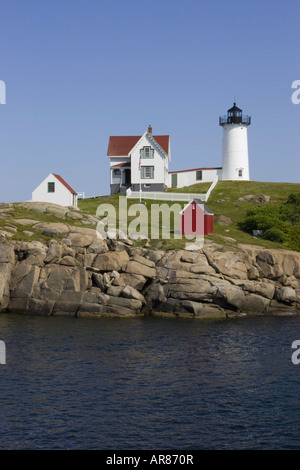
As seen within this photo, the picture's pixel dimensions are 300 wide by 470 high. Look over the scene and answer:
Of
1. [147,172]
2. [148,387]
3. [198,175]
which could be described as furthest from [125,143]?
[148,387]

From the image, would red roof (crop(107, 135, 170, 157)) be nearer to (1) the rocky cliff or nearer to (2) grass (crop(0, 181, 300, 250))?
(2) grass (crop(0, 181, 300, 250))

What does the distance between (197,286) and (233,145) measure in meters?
45.4

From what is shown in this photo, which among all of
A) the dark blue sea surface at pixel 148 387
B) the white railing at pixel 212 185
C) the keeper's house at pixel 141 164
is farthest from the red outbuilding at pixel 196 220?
the keeper's house at pixel 141 164

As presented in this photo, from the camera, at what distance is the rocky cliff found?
4978 centimetres

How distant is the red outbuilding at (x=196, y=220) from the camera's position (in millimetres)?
61000

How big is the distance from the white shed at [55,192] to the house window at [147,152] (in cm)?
1740

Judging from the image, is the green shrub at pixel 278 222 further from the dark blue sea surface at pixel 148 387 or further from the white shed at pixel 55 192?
the white shed at pixel 55 192

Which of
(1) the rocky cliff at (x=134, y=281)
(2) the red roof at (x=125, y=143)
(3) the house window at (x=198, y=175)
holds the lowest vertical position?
(1) the rocky cliff at (x=134, y=281)

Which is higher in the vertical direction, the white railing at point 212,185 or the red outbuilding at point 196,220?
the white railing at point 212,185

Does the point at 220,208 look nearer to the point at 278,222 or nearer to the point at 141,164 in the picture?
the point at 278,222

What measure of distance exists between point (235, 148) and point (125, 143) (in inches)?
681

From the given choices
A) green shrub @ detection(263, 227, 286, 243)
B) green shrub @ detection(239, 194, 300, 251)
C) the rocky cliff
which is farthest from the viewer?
green shrub @ detection(239, 194, 300, 251)

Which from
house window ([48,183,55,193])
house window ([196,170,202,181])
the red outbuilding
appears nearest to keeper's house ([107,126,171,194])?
house window ([196,170,202,181])

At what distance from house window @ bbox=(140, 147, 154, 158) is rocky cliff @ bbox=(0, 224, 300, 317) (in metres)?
30.4
